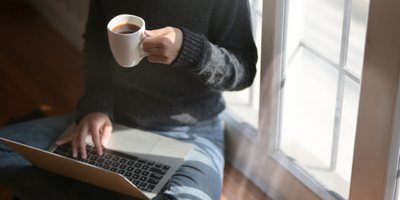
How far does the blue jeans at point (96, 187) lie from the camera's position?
3.59 feet

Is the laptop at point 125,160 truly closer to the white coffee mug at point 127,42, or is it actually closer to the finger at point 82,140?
the finger at point 82,140

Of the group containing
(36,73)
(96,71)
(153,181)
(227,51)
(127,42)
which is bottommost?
(36,73)

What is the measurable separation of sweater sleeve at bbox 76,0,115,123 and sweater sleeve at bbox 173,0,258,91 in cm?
40

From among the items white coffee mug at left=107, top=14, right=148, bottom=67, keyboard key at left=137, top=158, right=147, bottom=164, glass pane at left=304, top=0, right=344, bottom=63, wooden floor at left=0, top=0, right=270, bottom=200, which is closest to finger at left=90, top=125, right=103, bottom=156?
keyboard key at left=137, top=158, right=147, bottom=164

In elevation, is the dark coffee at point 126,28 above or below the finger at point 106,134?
above

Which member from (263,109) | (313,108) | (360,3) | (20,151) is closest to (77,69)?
(20,151)

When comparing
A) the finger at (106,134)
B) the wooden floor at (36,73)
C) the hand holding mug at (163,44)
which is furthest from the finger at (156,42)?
the wooden floor at (36,73)

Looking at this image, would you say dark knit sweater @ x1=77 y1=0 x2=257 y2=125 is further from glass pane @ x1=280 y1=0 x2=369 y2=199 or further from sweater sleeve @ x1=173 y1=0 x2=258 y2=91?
glass pane @ x1=280 y1=0 x2=369 y2=199

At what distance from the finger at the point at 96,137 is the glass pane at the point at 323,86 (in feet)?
1.90

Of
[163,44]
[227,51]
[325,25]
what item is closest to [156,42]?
[163,44]

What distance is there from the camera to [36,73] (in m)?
2.20

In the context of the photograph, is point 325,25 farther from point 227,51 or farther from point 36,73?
point 36,73

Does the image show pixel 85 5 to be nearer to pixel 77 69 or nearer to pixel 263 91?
pixel 77 69

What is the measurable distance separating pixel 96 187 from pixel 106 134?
0.18 metres
